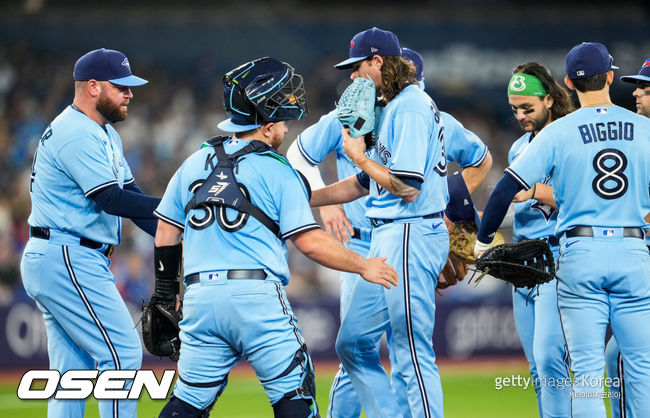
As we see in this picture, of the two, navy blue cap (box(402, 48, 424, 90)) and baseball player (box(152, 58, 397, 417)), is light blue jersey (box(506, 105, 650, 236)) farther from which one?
navy blue cap (box(402, 48, 424, 90))

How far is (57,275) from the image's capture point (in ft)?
18.6

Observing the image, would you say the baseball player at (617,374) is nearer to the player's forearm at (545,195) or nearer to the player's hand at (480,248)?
the player's forearm at (545,195)

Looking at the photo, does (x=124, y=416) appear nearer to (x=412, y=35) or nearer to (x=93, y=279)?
(x=93, y=279)

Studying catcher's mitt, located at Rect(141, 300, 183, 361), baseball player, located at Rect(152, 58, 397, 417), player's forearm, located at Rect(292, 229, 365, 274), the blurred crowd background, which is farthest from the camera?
the blurred crowd background

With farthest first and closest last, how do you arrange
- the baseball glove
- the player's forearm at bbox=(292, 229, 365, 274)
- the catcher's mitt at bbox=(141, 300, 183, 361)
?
Result: the baseball glove, the catcher's mitt at bbox=(141, 300, 183, 361), the player's forearm at bbox=(292, 229, 365, 274)

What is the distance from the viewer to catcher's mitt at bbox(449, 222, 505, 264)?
6.28 m

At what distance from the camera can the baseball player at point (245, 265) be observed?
4516 millimetres

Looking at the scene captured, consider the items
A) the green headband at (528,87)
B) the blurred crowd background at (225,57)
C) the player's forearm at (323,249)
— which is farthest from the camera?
the blurred crowd background at (225,57)

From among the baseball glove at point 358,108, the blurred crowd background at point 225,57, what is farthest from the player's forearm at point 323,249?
the blurred crowd background at point 225,57

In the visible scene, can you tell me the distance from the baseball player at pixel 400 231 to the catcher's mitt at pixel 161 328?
1.19 meters

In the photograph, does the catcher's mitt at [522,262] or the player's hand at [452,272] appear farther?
the player's hand at [452,272]

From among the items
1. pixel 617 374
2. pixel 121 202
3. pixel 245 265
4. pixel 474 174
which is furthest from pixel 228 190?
pixel 617 374

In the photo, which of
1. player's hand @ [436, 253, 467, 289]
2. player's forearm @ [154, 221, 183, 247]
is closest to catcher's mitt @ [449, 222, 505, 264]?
player's hand @ [436, 253, 467, 289]

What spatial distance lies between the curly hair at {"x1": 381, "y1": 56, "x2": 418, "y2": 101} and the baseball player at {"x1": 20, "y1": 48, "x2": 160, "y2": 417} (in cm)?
172
